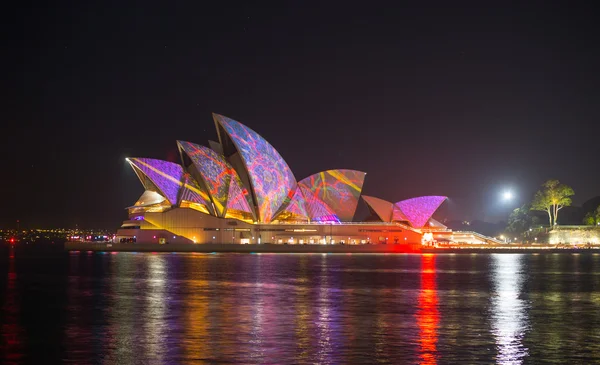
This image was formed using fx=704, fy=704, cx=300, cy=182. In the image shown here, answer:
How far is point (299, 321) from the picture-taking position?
20.6 m

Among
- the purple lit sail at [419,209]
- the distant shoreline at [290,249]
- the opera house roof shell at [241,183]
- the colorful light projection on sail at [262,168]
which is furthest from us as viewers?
the purple lit sail at [419,209]

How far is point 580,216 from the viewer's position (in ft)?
418

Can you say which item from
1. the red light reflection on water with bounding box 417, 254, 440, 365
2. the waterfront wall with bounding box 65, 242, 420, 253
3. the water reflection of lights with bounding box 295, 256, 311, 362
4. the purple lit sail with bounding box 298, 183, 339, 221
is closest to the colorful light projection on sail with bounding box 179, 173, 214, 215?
the waterfront wall with bounding box 65, 242, 420, 253

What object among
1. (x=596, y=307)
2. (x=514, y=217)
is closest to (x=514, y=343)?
(x=596, y=307)

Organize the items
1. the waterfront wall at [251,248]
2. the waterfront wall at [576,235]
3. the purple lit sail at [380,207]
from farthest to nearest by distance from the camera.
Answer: the waterfront wall at [576,235] < the purple lit sail at [380,207] < the waterfront wall at [251,248]

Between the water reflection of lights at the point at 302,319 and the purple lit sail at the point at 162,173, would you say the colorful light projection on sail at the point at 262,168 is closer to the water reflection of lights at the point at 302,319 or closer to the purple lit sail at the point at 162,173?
the purple lit sail at the point at 162,173

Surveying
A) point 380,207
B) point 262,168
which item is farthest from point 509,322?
point 380,207

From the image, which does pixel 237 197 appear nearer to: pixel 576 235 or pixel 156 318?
pixel 576 235

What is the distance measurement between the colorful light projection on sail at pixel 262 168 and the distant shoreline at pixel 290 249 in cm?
407

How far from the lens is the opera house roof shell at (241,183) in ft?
243

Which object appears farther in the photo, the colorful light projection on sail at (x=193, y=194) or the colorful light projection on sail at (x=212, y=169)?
the colorful light projection on sail at (x=193, y=194)

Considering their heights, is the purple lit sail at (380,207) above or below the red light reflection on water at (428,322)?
above

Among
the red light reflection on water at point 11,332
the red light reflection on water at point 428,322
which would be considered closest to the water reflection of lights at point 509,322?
the red light reflection on water at point 428,322

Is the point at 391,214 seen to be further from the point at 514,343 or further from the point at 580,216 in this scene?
the point at 514,343
